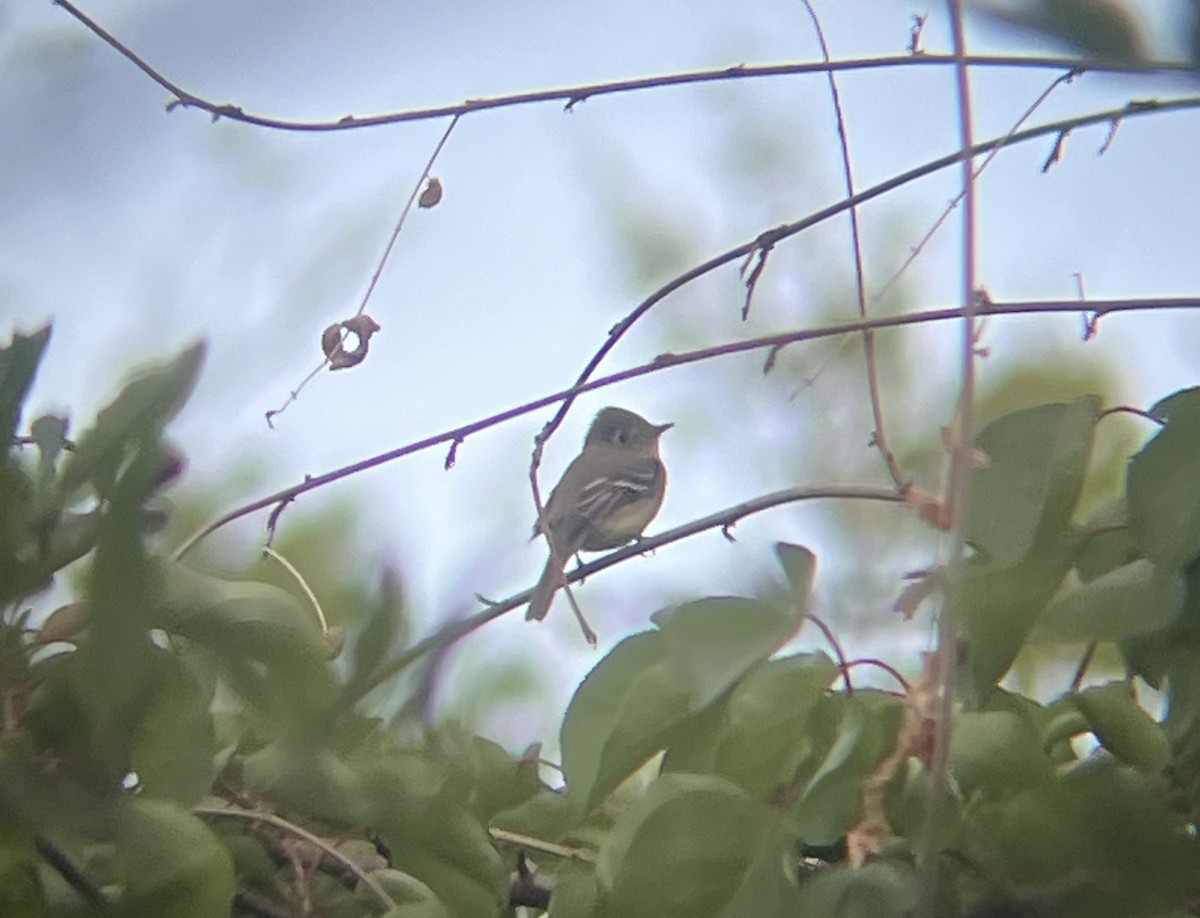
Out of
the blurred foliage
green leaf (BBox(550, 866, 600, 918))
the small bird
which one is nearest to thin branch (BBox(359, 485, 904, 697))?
the blurred foliage

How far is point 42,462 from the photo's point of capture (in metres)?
0.40

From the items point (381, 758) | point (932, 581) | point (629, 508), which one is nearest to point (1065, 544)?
point (932, 581)

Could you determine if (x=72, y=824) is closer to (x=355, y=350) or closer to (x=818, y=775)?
(x=818, y=775)

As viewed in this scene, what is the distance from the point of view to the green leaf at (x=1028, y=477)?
1.62 ft

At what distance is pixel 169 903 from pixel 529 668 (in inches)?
10.9

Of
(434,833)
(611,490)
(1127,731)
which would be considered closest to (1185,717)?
(1127,731)

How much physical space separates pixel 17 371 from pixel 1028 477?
0.33 m

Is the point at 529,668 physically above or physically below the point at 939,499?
below

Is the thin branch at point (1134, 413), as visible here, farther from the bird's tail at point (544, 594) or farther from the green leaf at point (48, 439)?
the green leaf at point (48, 439)

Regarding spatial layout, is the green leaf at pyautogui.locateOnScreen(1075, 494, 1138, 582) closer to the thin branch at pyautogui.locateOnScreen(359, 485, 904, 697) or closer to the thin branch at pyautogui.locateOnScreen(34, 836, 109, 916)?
the thin branch at pyautogui.locateOnScreen(359, 485, 904, 697)

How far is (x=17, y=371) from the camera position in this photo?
0.33 metres

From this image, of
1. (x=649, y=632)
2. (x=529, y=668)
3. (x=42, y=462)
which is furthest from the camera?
(x=529, y=668)

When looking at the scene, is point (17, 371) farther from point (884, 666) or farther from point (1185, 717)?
point (1185, 717)

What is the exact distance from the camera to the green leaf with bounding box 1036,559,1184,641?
20.1 inches
